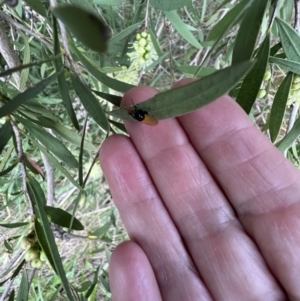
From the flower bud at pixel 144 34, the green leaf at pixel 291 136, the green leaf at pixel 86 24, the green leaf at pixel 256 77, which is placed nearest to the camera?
the green leaf at pixel 86 24

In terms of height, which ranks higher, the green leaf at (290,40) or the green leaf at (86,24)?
the green leaf at (290,40)

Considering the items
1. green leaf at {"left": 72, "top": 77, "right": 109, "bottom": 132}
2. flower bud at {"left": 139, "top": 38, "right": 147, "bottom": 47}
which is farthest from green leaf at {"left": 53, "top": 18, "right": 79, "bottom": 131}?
flower bud at {"left": 139, "top": 38, "right": 147, "bottom": 47}

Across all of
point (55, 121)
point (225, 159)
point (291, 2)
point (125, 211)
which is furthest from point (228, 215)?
point (291, 2)

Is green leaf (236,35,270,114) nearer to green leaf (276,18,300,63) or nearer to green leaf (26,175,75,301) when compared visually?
green leaf (276,18,300,63)

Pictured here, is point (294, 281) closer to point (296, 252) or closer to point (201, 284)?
point (296, 252)

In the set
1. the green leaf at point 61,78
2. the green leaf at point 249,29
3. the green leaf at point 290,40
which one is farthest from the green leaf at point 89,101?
the green leaf at point 290,40

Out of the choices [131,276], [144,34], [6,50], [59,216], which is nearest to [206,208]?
[131,276]

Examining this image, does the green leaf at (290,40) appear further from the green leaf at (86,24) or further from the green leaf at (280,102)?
the green leaf at (86,24)
